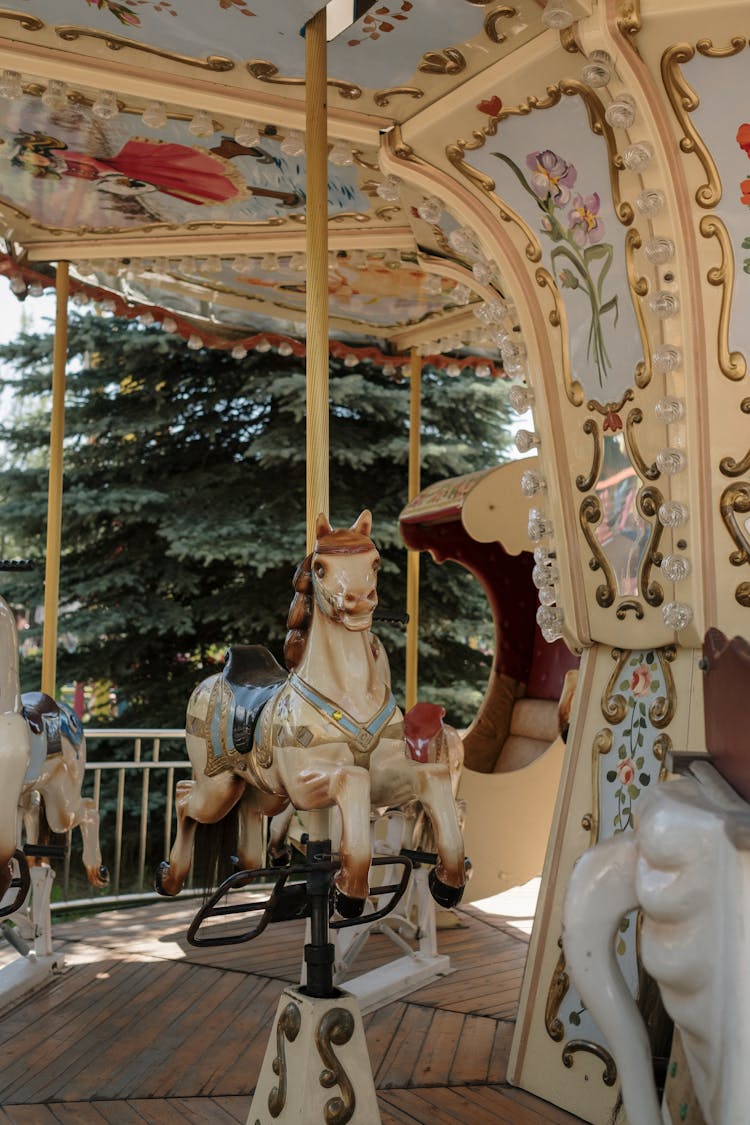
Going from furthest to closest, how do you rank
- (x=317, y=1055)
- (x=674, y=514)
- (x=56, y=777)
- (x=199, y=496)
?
(x=199, y=496) → (x=56, y=777) → (x=674, y=514) → (x=317, y=1055)

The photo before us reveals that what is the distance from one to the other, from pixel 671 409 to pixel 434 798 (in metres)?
1.21

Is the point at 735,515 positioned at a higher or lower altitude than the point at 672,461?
lower

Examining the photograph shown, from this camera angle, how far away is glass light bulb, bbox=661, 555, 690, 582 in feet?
9.57

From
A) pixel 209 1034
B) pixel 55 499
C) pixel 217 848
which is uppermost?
pixel 55 499

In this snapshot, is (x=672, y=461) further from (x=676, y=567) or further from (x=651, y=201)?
(x=651, y=201)

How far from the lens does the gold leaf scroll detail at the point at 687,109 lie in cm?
278

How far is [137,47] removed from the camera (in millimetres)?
3494

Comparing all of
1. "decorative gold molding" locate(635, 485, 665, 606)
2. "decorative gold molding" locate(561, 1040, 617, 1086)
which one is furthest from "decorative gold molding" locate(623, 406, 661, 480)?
"decorative gold molding" locate(561, 1040, 617, 1086)

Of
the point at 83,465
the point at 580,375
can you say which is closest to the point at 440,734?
the point at 580,375

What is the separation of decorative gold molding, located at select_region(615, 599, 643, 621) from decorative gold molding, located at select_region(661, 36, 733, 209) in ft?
3.59

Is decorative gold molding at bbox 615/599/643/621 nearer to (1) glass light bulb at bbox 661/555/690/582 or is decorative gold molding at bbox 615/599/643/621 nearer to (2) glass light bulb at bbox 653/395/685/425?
(1) glass light bulb at bbox 661/555/690/582

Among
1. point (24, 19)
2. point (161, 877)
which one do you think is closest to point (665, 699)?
point (161, 877)

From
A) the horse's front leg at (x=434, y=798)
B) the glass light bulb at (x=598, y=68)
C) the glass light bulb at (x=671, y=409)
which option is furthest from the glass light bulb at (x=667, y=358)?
the horse's front leg at (x=434, y=798)

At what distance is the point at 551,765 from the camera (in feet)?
18.8
